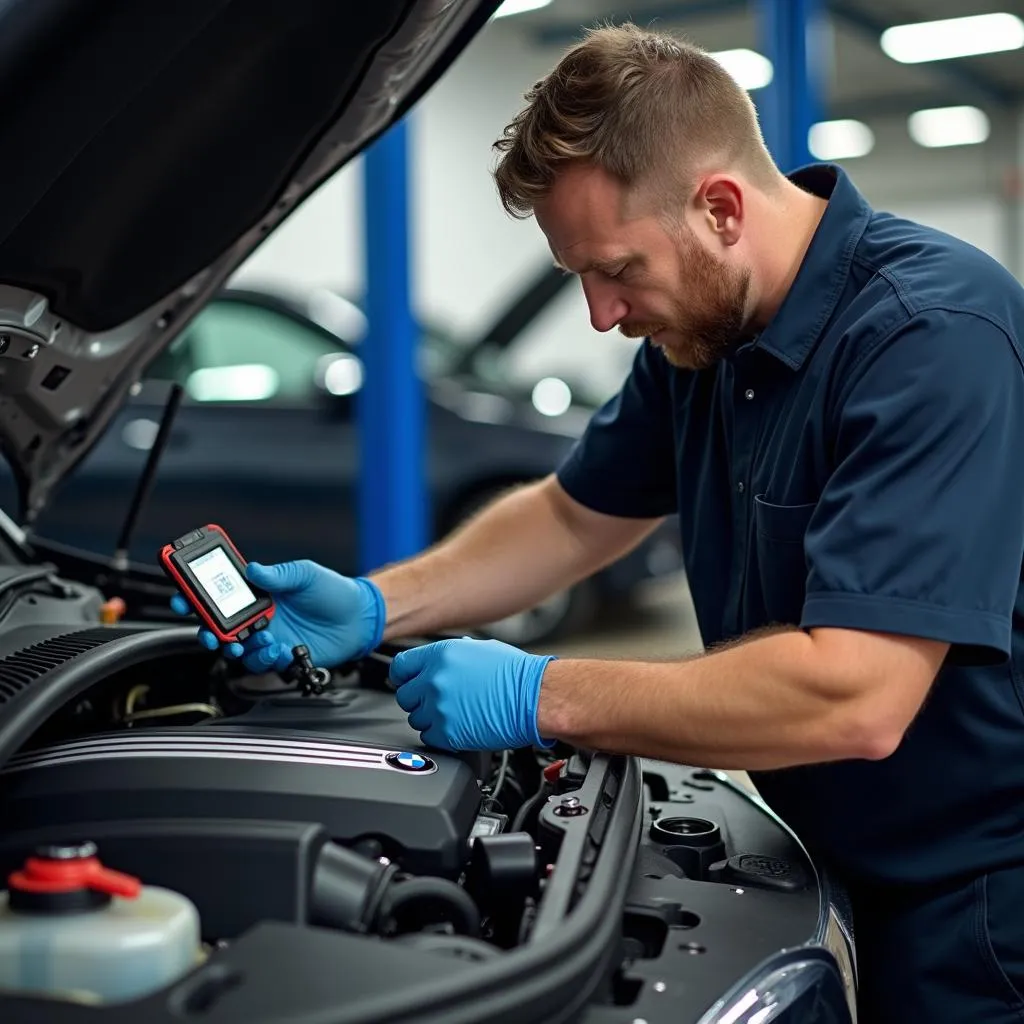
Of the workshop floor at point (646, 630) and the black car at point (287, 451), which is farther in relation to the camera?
the workshop floor at point (646, 630)

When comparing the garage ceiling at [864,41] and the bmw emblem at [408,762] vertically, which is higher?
the garage ceiling at [864,41]

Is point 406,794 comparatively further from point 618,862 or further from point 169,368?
point 169,368

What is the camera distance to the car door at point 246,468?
455 cm

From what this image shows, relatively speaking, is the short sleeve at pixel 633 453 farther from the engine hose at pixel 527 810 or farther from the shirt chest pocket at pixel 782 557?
the engine hose at pixel 527 810

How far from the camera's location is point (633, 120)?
4.53ft

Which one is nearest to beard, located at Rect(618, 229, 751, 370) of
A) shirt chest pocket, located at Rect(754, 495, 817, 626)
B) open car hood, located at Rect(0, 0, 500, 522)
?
shirt chest pocket, located at Rect(754, 495, 817, 626)

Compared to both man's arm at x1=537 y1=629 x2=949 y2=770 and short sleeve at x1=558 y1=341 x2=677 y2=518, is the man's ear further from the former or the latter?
man's arm at x1=537 y1=629 x2=949 y2=770

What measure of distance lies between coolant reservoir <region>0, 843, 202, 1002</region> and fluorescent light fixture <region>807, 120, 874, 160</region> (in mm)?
13271

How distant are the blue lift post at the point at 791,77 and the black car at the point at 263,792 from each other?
372 cm

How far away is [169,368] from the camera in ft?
15.3

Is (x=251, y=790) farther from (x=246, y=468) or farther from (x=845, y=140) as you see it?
(x=845, y=140)

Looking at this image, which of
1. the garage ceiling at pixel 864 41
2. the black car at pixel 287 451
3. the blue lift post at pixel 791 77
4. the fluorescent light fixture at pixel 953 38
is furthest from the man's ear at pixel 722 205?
the fluorescent light fixture at pixel 953 38

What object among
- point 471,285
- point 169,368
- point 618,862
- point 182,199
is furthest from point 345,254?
point 618,862

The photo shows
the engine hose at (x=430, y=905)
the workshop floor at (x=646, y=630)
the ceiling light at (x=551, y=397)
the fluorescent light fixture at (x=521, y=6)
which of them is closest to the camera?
the engine hose at (x=430, y=905)
